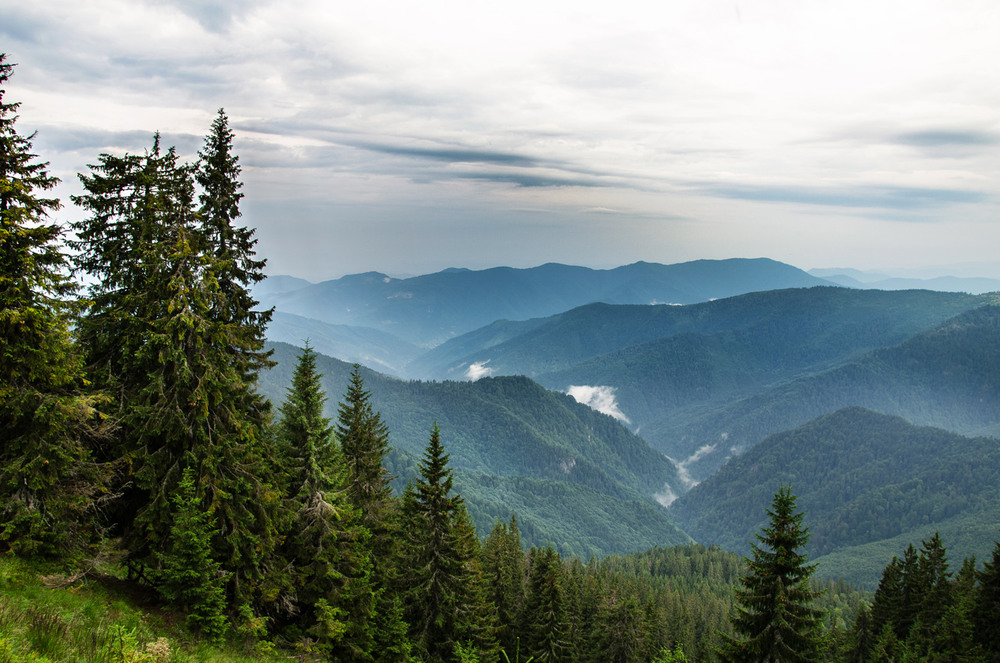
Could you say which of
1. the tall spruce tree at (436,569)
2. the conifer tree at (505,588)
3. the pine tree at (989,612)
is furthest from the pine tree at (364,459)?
the pine tree at (989,612)

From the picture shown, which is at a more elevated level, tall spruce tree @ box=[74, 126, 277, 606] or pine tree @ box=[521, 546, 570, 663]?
tall spruce tree @ box=[74, 126, 277, 606]

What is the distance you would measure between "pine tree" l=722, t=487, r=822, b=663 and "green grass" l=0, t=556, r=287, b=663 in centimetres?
1604

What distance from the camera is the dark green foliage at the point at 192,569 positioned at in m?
14.7

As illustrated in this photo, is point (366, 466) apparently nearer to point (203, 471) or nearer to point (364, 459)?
point (364, 459)

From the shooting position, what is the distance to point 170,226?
657 inches

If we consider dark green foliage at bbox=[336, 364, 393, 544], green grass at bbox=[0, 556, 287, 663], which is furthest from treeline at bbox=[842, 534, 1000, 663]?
green grass at bbox=[0, 556, 287, 663]

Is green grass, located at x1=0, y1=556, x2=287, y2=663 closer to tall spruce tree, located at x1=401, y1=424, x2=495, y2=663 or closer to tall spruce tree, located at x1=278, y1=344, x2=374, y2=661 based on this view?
tall spruce tree, located at x1=278, y1=344, x2=374, y2=661

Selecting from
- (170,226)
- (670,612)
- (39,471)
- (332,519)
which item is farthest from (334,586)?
(670,612)

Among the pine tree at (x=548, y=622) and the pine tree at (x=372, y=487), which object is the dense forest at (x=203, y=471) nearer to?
the pine tree at (x=372, y=487)

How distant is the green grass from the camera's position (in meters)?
8.11

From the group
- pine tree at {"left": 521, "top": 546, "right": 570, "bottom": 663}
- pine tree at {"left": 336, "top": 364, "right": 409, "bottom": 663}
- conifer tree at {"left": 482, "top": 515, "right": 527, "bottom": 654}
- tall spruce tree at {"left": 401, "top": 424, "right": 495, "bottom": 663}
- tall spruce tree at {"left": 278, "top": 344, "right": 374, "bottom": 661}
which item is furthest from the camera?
conifer tree at {"left": 482, "top": 515, "right": 527, "bottom": 654}

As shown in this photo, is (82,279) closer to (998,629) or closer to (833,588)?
(998,629)

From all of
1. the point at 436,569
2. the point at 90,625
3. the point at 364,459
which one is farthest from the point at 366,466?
the point at 90,625

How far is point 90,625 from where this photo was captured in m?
12.2
